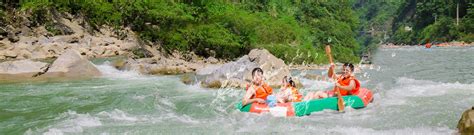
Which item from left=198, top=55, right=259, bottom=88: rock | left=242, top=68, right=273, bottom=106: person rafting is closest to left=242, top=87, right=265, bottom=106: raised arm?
left=242, top=68, right=273, bottom=106: person rafting

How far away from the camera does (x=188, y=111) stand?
36.2 feet

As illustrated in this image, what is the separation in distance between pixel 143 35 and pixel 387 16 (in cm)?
9876

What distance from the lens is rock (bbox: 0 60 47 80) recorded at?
1709 centimetres

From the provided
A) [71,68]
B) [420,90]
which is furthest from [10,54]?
[420,90]

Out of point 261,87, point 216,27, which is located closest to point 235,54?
point 216,27

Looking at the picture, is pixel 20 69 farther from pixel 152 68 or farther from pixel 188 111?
pixel 188 111

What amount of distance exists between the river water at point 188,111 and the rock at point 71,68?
1.79m

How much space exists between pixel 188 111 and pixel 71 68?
334 inches

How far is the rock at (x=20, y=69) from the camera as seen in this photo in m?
17.1

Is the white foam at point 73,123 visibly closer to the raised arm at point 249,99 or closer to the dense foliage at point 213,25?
the raised arm at point 249,99

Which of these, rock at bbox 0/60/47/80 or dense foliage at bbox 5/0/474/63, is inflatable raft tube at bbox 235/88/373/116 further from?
dense foliage at bbox 5/0/474/63

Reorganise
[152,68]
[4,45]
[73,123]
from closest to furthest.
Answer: [73,123] → [152,68] → [4,45]

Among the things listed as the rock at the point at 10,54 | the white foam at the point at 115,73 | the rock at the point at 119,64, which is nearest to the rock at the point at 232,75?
the white foam at the point at 115,73

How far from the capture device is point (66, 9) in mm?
27500
